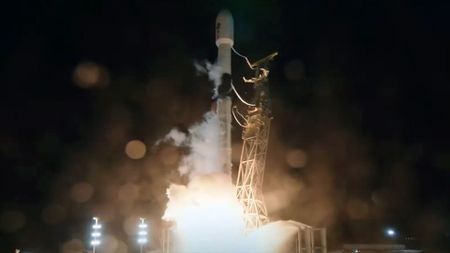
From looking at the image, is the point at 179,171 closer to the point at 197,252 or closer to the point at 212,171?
the point at 212,171

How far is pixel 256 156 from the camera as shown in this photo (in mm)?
25922

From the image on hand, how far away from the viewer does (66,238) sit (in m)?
33.5

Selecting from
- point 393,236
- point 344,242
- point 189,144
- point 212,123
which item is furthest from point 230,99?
point 393,236

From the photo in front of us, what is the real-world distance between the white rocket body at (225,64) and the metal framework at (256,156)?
50.5 inches

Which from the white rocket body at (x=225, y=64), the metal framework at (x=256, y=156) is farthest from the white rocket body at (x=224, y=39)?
the metal framework at (x=256, y=156)

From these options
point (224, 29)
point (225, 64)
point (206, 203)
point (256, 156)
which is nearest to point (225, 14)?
point (224, 29)

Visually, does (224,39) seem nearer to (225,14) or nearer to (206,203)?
(225,14)

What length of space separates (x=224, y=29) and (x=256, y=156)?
7.23 m

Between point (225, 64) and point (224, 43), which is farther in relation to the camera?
point (224, 43)

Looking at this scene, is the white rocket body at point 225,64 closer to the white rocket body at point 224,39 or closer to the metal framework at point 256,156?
the white rocket body at point 224,39

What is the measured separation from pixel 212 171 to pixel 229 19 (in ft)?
28.0

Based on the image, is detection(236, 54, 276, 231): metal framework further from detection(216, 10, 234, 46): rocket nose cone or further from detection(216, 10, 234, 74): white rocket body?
detection(216, 10, 234, 46): rocket nose cone

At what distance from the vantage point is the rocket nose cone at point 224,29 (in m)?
26.3

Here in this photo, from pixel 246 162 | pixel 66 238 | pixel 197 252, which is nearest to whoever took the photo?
pixel 197 252
